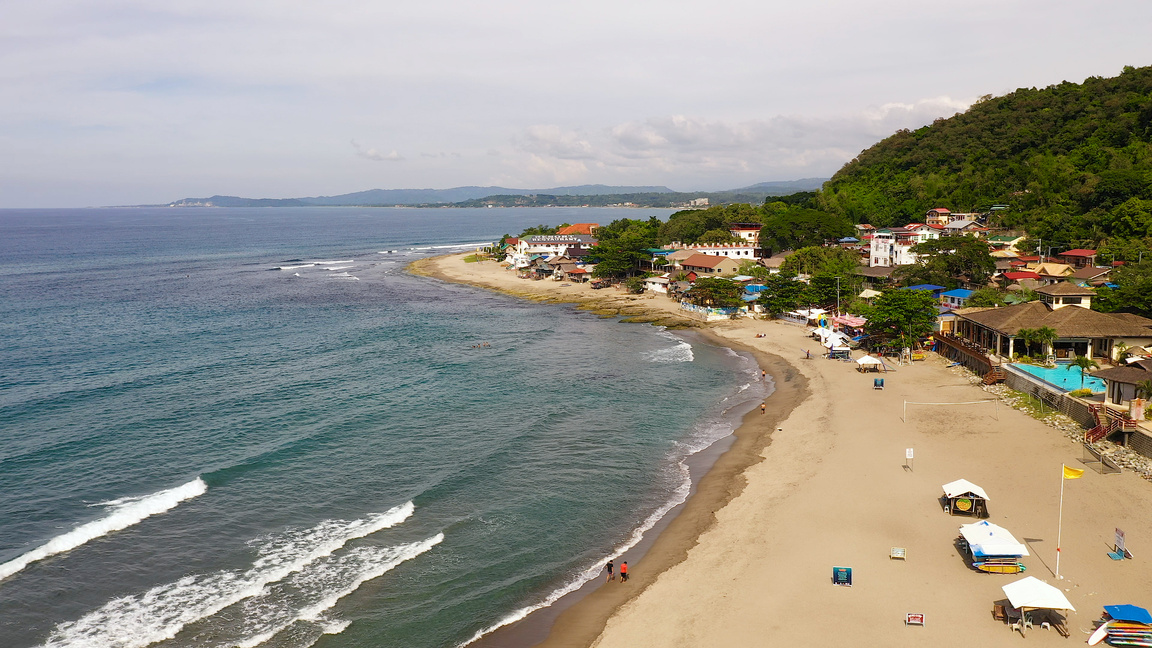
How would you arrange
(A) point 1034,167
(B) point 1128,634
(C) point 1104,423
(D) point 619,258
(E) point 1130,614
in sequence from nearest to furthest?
(B) point 1128,634 < (E) point 1130,614 < (C) point 1104,423 < (D) point 619,258 < (A) point 1034,167

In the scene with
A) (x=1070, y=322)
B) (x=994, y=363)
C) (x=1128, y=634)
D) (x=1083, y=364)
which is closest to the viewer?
(x=1128, y=634)

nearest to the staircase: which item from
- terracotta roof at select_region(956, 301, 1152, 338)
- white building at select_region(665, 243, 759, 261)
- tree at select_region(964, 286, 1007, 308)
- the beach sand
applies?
the beach sand

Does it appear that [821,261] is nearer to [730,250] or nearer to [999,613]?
[730,250]

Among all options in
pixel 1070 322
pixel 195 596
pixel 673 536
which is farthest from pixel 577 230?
pixel 195 596

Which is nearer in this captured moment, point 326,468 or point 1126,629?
point 1126,629

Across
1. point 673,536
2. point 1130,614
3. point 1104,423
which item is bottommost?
point 673,536

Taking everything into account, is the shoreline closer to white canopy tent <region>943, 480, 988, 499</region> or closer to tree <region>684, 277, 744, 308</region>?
white canopy tent <region>943, 480, 988, 499</region>

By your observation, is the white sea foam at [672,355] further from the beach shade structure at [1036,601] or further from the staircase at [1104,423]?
the beach shade structure at [1036,601]

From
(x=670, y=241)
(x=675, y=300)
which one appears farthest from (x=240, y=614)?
(x=670, y=241)

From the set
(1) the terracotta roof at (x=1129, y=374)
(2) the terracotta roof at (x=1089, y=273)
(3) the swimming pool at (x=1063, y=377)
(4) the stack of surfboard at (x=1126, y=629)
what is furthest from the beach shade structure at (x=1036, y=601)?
(2) the terracotta roof at (x=1089, y=273)
